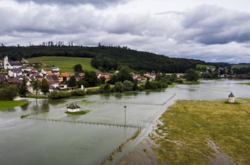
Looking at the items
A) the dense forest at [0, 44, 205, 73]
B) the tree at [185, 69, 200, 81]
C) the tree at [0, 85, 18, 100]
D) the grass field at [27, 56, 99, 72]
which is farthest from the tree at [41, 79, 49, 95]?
the tree at [185, 69, 200, 81]

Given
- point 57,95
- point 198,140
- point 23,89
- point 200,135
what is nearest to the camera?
point 198,140

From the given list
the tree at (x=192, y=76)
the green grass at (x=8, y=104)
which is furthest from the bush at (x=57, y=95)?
the tree at (x=192, y=76)

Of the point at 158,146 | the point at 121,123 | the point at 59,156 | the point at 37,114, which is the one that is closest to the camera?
the point at 59,156

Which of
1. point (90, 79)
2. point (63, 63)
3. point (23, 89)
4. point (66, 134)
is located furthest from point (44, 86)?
point (63, 63)

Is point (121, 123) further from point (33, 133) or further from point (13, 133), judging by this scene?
point (13, 133)

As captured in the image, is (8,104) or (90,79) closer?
(8,104)

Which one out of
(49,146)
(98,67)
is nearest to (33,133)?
(49,146)

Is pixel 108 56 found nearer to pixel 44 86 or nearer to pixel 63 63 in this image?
pixel 63 63
